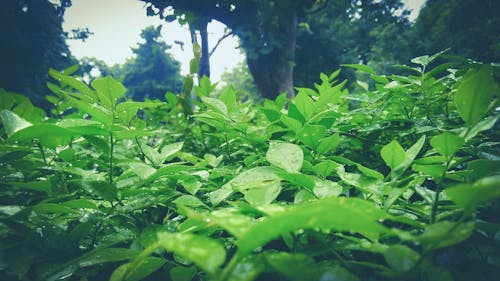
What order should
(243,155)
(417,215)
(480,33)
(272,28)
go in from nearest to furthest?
1. (417,215)
2. (243,155)
3. (272,28)
4. (480,33)

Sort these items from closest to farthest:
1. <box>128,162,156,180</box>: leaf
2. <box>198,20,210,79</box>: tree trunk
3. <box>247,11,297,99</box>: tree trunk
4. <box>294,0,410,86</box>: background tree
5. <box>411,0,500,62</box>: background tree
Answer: <box>128,162,156,180</box>: leaf
<box>198,20,210,79</box>: tree trunk
<box>247,11,297,99</box>: tree trunk
<box>411,0,500,62</box>: background tree
<box>294,0,410,86</box>: background tree

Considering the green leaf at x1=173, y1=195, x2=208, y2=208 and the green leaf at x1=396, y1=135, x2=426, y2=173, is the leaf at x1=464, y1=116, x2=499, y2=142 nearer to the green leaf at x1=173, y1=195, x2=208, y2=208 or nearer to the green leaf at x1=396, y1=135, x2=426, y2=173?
the green leaf at x1=396, y1=135, x2=426, y2=173

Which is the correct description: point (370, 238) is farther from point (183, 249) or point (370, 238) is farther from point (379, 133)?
point (379, 133)

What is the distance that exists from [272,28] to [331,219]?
5696 mm

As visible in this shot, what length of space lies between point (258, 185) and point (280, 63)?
216 inches

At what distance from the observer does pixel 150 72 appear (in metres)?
33.0

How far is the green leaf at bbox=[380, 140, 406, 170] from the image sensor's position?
0.63 meters

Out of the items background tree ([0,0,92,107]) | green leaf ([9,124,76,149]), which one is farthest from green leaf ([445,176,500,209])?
background tree ([0,0,92,107])

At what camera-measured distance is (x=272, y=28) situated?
547 centimetres

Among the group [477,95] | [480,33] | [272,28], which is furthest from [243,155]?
[480,33]

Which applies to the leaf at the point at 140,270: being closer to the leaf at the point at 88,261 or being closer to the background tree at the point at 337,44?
the leaf at the point at 88,261

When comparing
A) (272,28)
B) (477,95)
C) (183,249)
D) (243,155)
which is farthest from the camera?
(272,28)

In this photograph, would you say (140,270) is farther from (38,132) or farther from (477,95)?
(477,95)

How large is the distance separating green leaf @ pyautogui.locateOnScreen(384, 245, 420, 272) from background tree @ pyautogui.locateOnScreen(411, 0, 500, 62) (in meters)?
13.8
